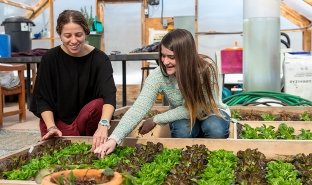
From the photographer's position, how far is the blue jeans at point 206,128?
253cm

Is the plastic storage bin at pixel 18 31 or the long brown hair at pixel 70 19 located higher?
the plastic storage bin at pixel 18 31

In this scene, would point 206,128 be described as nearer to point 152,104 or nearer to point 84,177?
point 152,104

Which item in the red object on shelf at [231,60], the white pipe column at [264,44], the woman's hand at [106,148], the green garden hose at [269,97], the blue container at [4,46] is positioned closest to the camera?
the woman's hand at [106,148]

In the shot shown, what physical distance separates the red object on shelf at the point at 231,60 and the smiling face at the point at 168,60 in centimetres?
307

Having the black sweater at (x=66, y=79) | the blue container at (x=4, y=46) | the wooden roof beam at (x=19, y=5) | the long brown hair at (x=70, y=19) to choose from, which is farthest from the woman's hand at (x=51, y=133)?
the wooden roof beam at (x=19, y=5)

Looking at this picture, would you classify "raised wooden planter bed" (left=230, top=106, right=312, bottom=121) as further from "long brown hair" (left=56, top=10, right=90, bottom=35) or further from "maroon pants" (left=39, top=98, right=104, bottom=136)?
"long brown hair" (left=56, top=10, right=90, bottom=35)

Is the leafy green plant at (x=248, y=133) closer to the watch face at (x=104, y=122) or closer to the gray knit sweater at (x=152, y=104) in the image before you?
the gray knit sweater at (x=152, y=104)

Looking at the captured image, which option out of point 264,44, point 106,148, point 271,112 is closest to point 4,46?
point 264,44

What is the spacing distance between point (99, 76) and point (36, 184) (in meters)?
1.13

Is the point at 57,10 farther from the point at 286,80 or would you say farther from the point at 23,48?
the point at 286,80

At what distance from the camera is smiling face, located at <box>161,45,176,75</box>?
2239mm

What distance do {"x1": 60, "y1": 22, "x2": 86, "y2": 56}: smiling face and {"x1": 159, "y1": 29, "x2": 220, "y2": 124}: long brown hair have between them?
49 cm

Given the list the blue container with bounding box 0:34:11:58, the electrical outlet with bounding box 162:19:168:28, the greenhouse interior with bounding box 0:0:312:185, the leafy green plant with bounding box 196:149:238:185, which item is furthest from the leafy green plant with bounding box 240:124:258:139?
the electrical outlet with bounding box 162:19:168:28

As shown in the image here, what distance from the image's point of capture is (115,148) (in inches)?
89.9
